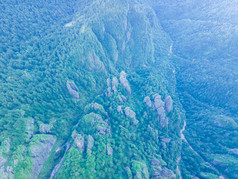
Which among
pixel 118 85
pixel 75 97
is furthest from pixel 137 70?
pixel 75 97

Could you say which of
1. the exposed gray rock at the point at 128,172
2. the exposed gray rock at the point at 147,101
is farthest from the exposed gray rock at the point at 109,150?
the exposed gray rock at the point at 147,101

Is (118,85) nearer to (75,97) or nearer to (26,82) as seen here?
(75,97)

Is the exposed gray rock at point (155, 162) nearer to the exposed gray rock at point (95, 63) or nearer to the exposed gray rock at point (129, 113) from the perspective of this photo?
the exposed gray rock at point (129, 113)

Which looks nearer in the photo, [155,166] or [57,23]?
[155,166]

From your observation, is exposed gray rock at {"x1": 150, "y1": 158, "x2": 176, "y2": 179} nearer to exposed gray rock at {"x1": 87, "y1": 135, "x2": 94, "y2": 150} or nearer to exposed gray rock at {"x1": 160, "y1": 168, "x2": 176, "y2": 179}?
exposed gray rock at {"x1": 160, "y1": 168, "x2": 176, "y2": 179}

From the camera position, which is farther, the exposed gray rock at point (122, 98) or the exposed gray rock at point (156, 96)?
the exposed gray rock at point (156, 96)

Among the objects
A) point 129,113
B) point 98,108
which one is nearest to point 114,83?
point 98,108

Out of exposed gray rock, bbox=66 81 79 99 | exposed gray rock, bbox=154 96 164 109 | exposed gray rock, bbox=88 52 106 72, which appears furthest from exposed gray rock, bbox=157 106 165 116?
exposed gray rock, bbox=66 81 79 99
